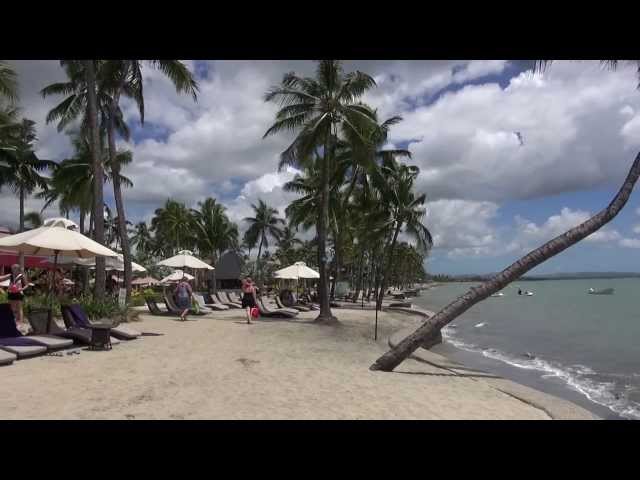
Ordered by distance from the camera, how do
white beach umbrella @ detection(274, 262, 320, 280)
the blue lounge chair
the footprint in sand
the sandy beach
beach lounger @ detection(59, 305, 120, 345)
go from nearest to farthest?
1. the sandy beach
2. the blue lounge chair
3. the footprint in sand
4. beach lounger @ detection(59, 305, 120, 345)
5. white beach umbrella @ detection(274, 262, 320, 280)

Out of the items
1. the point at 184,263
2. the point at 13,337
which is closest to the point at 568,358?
the point at 184,263

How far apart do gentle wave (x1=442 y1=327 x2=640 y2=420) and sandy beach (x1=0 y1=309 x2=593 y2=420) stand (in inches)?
101

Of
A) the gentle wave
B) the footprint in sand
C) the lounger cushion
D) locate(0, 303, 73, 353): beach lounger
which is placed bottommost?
the gentle wave

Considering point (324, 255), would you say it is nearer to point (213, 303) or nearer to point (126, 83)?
point (213, 303)

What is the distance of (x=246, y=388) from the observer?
6055 mm

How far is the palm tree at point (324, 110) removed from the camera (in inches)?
645

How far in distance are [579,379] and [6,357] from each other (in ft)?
39.8

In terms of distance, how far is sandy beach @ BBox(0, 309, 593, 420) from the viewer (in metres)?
4.96

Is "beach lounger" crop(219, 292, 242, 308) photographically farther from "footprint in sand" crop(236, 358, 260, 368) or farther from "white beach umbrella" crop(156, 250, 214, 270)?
"footprint in sand" crop(236, 358, 260, 368)

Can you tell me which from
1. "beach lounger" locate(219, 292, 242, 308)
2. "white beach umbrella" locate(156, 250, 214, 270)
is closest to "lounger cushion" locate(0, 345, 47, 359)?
"white beach umbrella" locate(156, 250, 214, 270)
